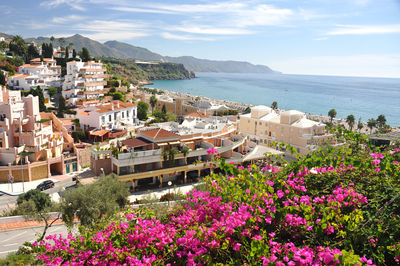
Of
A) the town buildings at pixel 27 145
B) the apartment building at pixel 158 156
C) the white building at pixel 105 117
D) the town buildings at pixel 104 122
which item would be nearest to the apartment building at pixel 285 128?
the apartment building at pixel 158 156

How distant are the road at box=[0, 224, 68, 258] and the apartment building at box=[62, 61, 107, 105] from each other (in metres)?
37.5

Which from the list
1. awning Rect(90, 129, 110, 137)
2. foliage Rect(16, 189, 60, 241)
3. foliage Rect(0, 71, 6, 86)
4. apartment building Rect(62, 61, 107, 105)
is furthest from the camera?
apartment building Rect(62, 61, 107, 105)

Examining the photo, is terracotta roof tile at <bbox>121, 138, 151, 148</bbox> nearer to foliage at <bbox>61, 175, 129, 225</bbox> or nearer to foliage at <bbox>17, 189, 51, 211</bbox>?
foliage at <bbox>17, 189, 51, 211</bbox>

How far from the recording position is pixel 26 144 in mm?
28875

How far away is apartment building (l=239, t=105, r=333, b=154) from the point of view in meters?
36.8

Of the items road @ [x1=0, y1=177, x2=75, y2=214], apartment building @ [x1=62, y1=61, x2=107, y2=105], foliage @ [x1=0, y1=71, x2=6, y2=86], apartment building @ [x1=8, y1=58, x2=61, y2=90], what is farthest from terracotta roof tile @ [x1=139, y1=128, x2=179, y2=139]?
foliage @ [x1=0, y1=71, x2=6, y2=86]

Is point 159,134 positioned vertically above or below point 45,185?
above

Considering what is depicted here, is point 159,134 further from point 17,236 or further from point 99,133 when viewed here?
point 99,133

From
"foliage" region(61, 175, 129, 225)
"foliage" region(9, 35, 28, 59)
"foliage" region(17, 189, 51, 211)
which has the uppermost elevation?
"foliage" region(9, 35, 28, 59)

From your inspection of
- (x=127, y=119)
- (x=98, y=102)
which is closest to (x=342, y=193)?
(x=127, y=119)

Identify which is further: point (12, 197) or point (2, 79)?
point (2, 79)

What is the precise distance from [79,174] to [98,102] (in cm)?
2640

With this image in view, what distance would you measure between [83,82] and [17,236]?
43.7 metres

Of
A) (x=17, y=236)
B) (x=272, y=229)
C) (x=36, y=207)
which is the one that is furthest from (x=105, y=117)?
(x=272, y=229)
